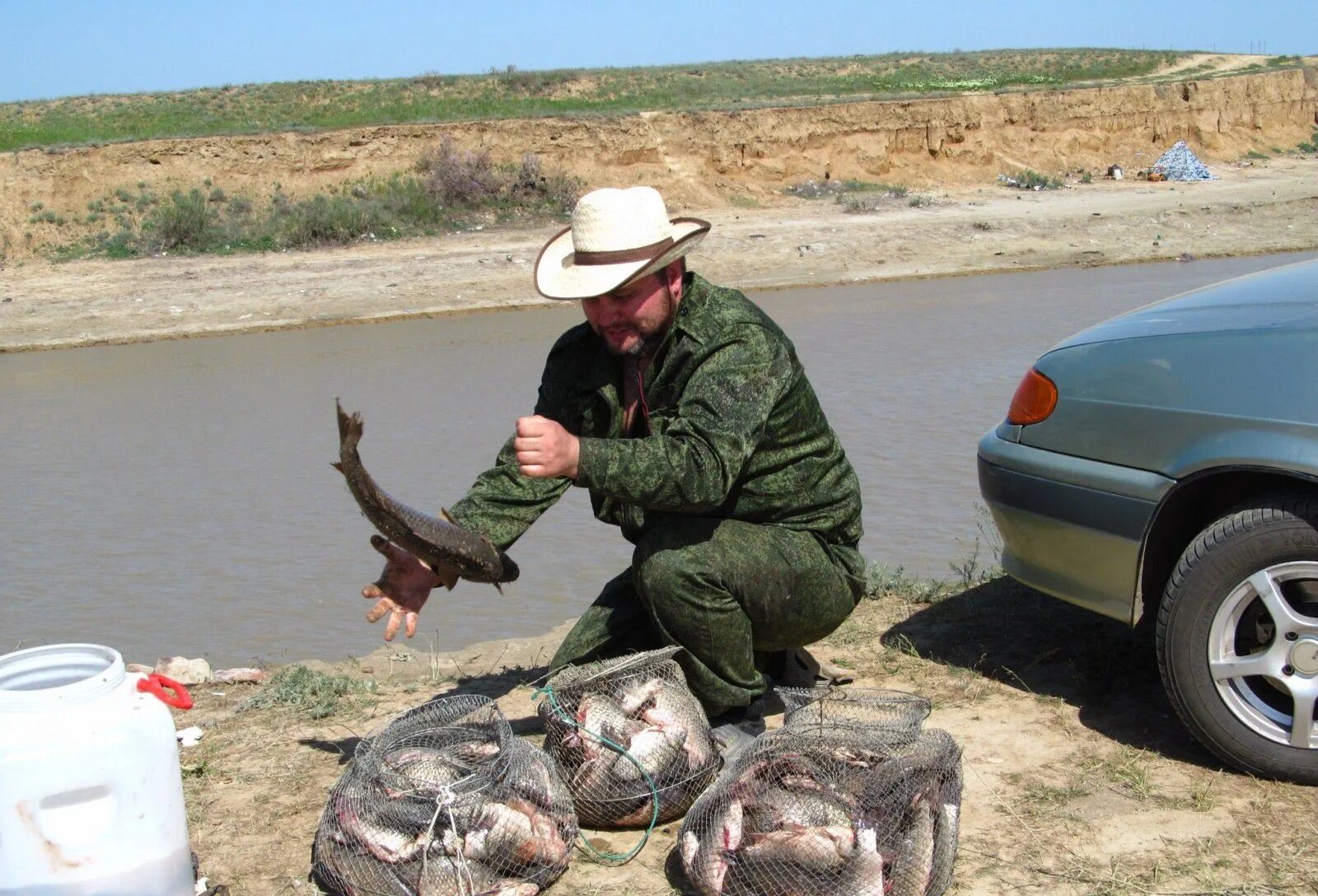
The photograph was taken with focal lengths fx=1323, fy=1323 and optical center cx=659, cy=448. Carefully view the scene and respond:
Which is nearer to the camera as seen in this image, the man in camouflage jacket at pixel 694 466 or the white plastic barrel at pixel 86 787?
the white plastic barrel at pixel 86 787

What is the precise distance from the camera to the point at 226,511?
876cm

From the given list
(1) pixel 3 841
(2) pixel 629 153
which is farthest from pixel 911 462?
(2) pixel 629 153

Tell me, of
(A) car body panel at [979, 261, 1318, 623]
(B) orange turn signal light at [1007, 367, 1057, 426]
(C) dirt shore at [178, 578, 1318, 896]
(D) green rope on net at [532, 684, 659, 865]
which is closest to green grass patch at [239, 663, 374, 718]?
(C) dirt shore at [178, 578, 1318, 896]

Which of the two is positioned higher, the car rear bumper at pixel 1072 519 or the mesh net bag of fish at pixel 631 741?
the car rear bumper at pixel 1072 519

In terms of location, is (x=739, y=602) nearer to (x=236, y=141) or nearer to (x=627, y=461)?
(x=627, y=461)

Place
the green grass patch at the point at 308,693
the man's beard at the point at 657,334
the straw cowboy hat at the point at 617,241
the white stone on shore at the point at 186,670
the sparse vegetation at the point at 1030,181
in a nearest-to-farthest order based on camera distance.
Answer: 1. the straw cowboy hat at the point at 617,241
2. the man's beard at the point at 657,334
3. the green grass patch at the point at 308,693
4. the white stone on shore at the point at 186,670
5. the sparse vegetation at the point at 1030,181

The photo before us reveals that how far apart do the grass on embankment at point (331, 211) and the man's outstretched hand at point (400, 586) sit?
1843 centimetres

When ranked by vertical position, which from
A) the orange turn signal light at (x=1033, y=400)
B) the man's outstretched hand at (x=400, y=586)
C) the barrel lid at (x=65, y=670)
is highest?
the orange turn signal light at (x=1033, y=400)

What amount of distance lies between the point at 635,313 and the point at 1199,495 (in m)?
1.74

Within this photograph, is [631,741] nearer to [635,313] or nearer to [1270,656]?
[635,313]

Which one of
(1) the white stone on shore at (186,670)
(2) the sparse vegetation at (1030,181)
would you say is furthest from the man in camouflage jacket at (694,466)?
(2) the sparse vegetation at (1030,181)

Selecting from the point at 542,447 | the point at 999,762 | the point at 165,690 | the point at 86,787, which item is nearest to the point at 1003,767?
the point at 999,762

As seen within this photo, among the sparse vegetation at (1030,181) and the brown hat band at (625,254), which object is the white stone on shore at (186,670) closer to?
the brown hat band at (625,254)

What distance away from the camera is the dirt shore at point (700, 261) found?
56.1 feet
